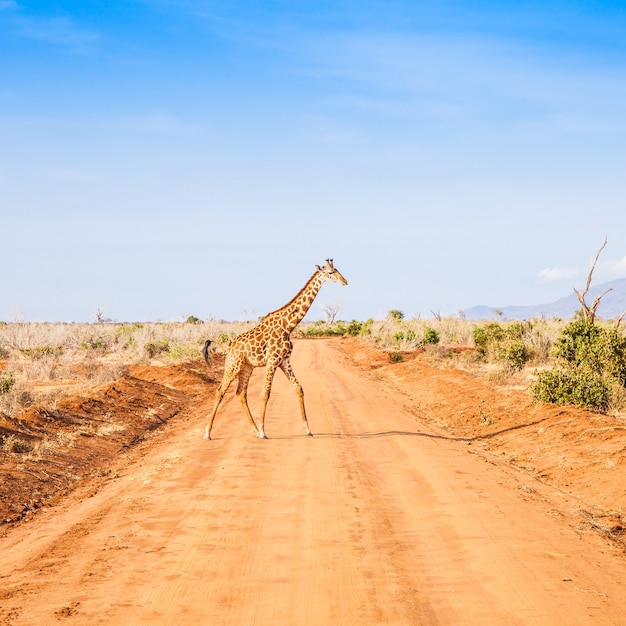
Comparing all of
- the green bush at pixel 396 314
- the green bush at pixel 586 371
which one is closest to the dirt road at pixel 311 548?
the green bush at pixel 586 371

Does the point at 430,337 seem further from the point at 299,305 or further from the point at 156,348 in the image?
the point at 299,305

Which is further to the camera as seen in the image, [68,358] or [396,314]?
[396,314]

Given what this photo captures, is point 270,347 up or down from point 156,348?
up

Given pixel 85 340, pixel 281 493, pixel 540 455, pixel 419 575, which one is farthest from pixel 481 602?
pixel 85 340

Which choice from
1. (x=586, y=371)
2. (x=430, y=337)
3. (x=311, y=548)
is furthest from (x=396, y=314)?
(x=311, y=548)

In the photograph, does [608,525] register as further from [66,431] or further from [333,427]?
[66,431]

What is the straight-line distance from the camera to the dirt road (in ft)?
20.9

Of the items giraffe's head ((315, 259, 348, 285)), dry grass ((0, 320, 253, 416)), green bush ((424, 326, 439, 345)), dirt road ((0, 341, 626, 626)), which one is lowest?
dirt road ((0, 341, 626, 626))

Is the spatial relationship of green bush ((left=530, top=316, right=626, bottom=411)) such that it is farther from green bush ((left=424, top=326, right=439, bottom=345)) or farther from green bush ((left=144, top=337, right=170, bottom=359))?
green bush ((left=424, top=326, right=439, bottom=345))

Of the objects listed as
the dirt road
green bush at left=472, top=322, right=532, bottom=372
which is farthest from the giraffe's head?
green bush at left=472, top=322, right=532, bottom=372

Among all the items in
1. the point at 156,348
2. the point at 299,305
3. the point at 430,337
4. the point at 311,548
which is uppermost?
the point at 299,305

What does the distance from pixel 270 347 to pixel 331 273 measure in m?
2.08

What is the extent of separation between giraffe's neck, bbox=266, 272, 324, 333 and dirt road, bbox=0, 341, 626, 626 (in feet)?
10.2

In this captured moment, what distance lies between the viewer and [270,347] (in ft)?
50.1
